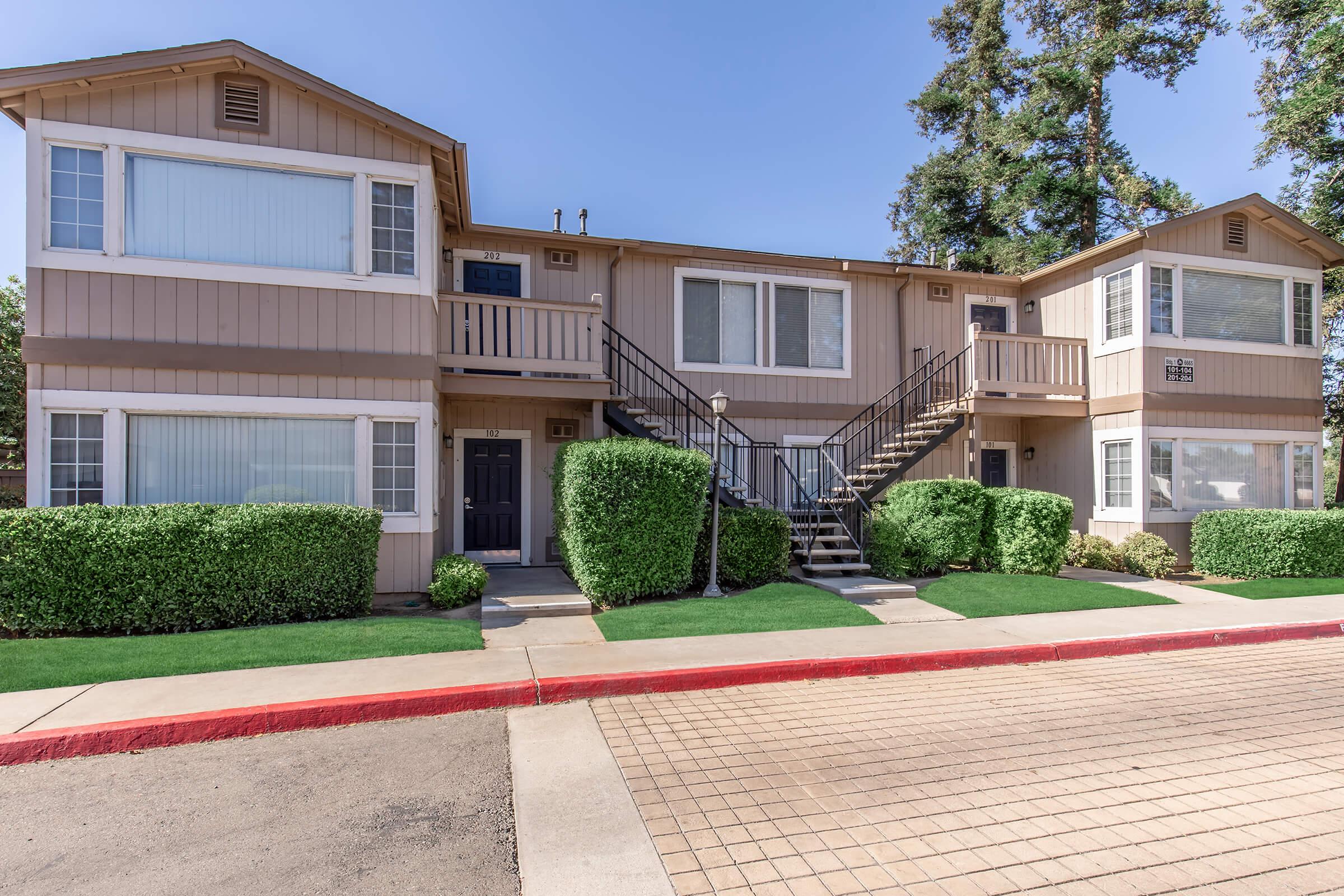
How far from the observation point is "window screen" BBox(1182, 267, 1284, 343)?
12461 millimetres

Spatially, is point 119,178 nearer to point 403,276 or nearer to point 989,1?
point 403,276

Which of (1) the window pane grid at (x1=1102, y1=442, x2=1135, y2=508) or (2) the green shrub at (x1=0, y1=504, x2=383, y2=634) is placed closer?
(2) the green shrub at (x1=0, y1=504, x2=383, y2=634)

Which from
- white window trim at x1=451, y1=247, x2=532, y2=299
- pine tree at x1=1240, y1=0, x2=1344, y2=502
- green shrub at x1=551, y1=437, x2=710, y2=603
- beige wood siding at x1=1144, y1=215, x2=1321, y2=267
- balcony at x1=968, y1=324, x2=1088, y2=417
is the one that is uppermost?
pine tree at x1=1240, y1=0, x2=1344, y2=502

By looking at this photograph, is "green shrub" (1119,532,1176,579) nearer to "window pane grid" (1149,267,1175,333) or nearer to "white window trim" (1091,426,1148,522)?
"white window trim" (1091,426,1148,522)

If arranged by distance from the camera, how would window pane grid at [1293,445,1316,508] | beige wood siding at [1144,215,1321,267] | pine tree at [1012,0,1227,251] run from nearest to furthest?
beige wood siding at [1144,215,1321,267]
window pane grid at [1293,445,1316,508]
pine tree at [1012,0,1227,251]

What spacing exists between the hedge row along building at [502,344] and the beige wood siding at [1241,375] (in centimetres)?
6

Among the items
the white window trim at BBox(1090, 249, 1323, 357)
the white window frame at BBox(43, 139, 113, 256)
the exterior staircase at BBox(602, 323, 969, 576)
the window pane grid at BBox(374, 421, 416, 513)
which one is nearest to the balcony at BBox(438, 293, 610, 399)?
the exterior staircase at BBox(602, 323, 969, 576)

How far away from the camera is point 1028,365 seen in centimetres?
1263

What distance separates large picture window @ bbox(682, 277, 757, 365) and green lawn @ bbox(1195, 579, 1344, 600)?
318 inches

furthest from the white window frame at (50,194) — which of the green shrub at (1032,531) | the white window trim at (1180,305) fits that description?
the white window trim at (1180,305)

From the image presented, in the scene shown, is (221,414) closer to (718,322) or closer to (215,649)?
(215,649)

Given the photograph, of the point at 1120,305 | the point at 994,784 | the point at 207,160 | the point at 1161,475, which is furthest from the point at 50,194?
the point at 1161,475

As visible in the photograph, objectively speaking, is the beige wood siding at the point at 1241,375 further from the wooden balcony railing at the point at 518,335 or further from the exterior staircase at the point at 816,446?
the wooden balcony railing at the point at 518,335

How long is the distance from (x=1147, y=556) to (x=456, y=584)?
428 inches
